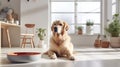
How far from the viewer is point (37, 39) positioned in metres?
5.96

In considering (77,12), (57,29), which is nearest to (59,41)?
(57,29)

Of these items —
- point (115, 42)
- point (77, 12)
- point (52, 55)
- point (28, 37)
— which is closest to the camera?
point (52, 55)

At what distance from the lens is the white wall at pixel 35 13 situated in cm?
591

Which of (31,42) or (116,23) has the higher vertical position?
(116,23)

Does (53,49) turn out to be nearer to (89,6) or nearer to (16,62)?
(16,62)

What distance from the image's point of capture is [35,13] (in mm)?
5957

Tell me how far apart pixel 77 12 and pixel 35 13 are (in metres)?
1.27

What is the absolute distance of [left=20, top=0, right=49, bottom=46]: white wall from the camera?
5.91 metres

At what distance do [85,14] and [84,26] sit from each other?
0.35 m

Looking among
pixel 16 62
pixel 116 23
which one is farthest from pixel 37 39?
pixel 16 62

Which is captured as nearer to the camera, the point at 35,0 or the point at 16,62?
the point at 16,62

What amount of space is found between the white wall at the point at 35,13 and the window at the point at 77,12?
0.55m

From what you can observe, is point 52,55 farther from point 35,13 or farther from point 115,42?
point 35,13

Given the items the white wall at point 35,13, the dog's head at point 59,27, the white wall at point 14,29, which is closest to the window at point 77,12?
the white wall at point 35,13
